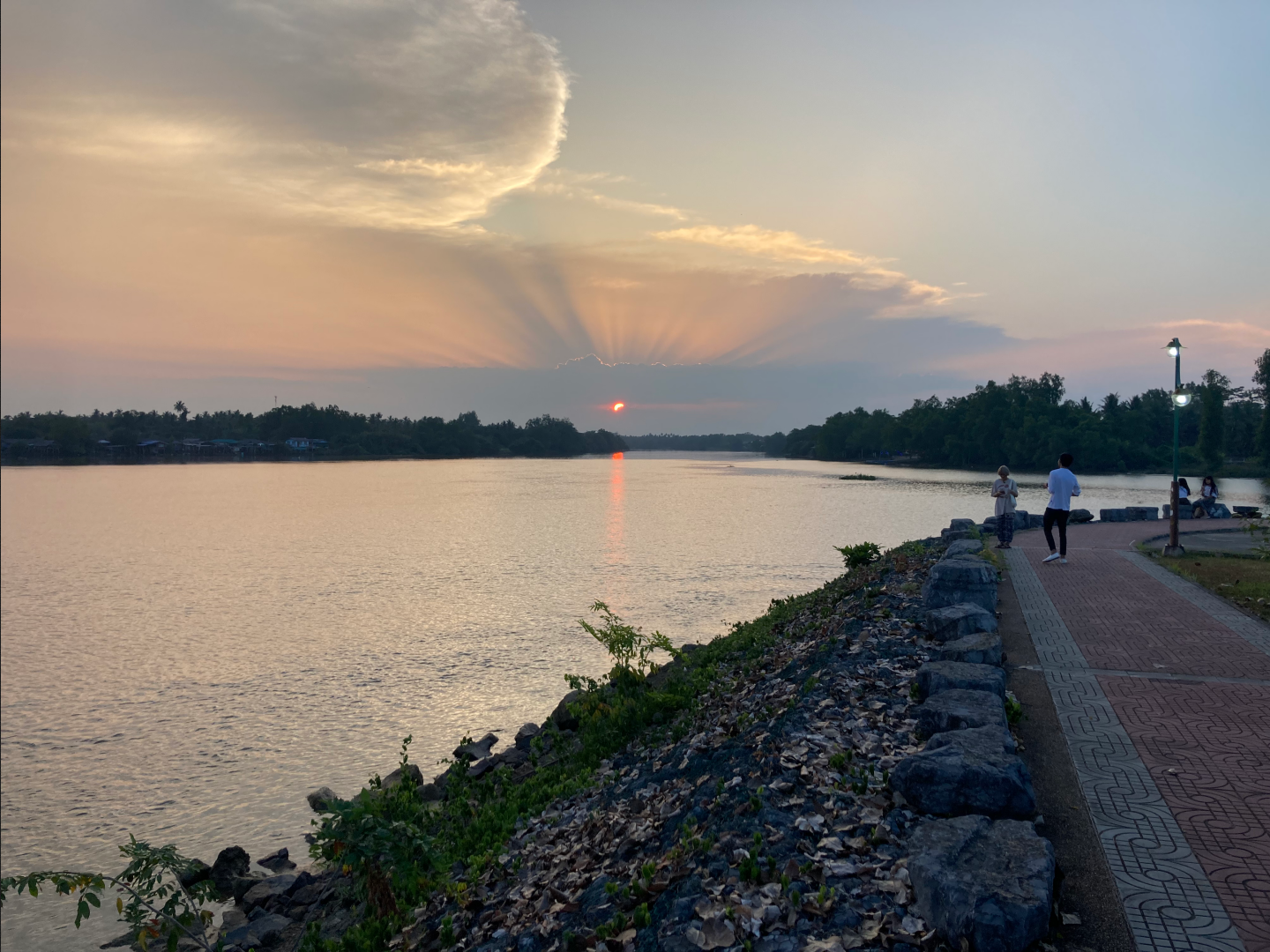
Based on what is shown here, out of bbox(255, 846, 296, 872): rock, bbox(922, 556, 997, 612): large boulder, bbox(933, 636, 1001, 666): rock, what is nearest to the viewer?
bbox(933, 636, 1001, 666): rock

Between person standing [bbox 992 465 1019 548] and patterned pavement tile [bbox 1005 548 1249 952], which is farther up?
person standing [bbox 992 465 1019 548]

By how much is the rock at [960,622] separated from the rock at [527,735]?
5.88 meters

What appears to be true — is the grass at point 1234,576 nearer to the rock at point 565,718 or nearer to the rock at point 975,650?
the rock at point 975,650

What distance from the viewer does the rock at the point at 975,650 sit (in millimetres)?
8750

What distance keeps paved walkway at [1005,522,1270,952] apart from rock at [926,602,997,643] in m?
0.81

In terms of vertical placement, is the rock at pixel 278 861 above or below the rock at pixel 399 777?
below

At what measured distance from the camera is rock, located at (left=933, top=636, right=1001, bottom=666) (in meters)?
8.75

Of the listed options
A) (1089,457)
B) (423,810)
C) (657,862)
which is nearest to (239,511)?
(423,810)

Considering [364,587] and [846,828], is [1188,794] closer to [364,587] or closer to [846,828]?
[846,828]

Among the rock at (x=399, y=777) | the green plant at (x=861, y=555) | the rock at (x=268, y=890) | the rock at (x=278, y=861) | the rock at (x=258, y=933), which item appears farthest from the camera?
the green plant at (x=861, y=555)

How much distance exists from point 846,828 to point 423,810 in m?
6.08

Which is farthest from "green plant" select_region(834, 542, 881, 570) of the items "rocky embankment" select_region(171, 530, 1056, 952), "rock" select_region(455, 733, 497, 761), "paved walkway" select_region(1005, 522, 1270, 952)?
"rock" select_region(455, 733, 497, 761)

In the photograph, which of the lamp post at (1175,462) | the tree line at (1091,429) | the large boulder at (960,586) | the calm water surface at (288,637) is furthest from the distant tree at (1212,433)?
the large boulder at (960,586)

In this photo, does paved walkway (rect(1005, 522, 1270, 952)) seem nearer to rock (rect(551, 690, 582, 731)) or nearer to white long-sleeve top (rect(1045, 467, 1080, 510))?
white long-sleeve top (rect(1045, 467, 1080, 510))
